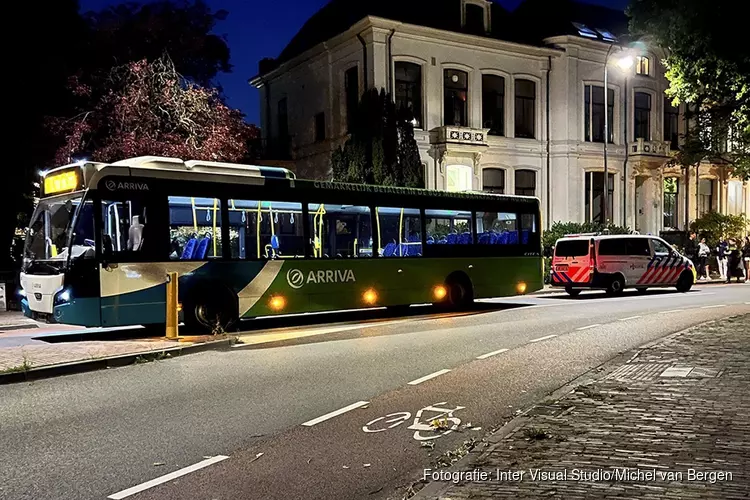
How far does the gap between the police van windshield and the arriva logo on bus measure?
10.4 meters

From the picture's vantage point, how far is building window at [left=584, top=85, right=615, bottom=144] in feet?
119

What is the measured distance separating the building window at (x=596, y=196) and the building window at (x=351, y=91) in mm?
12887

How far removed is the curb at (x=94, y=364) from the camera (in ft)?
30.2

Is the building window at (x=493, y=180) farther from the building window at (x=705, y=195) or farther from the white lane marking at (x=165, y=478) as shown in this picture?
the white lane marking at (x=165, y=478)

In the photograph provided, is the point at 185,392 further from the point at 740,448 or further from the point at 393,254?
the point at 393,254

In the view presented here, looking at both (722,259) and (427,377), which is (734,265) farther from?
(427,377)

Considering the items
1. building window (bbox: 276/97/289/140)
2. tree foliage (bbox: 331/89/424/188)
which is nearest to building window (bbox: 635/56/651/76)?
tree foliage (bbox: 331/89/424/188)

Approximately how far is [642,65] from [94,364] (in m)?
36.3

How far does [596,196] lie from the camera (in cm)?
3703

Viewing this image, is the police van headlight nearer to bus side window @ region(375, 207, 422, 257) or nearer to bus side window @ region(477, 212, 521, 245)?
bus side window @ region(375, 207, 422, 257)

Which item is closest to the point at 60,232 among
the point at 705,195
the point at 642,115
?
the point at 642,115

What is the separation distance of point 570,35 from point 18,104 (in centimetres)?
2510

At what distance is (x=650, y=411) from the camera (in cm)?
691

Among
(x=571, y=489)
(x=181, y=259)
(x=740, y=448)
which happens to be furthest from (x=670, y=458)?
(x=181, y=259)
